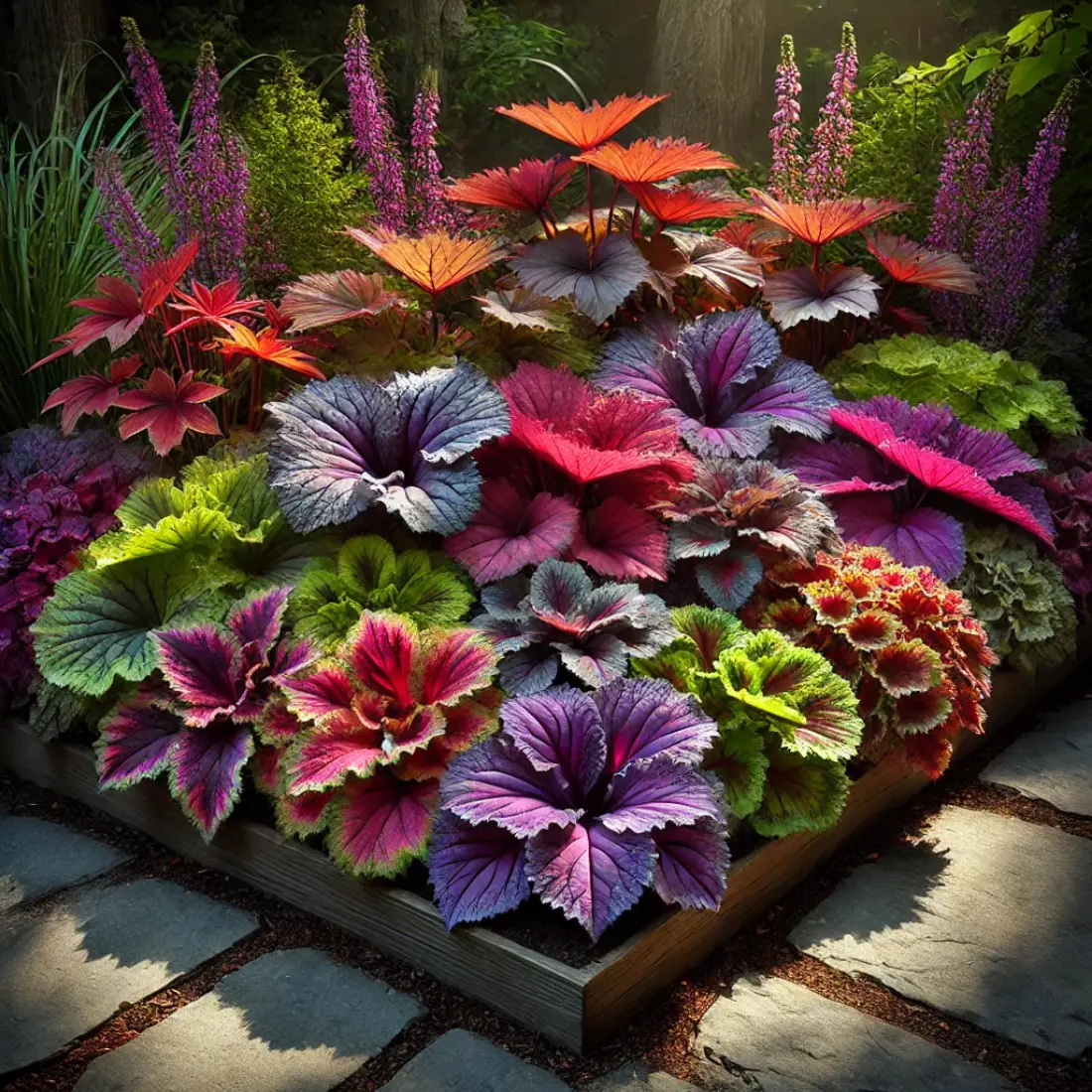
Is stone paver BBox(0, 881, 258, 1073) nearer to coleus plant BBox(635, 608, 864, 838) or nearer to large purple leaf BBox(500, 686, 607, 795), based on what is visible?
large purple leaf BBox(500, 686, 607, 795)

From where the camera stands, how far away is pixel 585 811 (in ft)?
5.65

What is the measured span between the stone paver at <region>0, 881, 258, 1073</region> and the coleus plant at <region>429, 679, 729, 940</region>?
476mm

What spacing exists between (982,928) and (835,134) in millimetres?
1975

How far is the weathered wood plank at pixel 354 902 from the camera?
1.62 m

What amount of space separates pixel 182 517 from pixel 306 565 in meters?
0.25

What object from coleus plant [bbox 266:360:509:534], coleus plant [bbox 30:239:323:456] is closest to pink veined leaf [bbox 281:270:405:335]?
coleus plant [bbox 30:239:323:456]

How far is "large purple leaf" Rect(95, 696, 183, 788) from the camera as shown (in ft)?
6.48

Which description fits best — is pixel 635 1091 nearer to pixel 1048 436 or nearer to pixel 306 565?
pixel 306 565

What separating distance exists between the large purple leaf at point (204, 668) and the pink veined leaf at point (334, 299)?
27.1 inches

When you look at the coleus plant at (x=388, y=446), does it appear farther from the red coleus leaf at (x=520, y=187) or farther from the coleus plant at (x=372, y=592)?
the red coleus leaf at (x=520, y=187)

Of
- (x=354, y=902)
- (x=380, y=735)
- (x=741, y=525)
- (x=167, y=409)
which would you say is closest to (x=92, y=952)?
(x=354, y=902)

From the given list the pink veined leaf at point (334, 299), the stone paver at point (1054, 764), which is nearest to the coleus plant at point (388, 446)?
the pink veined leaf at point (334, 299)

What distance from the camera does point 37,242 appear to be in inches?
119

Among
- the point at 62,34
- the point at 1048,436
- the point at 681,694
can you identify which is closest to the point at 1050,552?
the point at 1048,436
